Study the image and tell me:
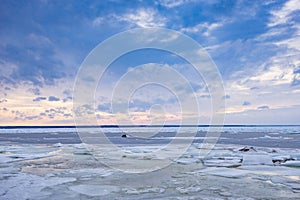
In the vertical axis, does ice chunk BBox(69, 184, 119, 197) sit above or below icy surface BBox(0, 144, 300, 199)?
below

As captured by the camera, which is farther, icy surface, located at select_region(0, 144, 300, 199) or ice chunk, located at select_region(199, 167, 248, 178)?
ice chunk, located at select_region(199, 167, 248, 178)

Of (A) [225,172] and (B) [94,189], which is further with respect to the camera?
(A) [225,172]

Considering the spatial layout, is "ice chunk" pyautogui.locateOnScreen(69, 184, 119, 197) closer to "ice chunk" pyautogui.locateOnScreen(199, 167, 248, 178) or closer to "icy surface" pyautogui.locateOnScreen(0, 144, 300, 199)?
"icy surface" pyautogui.locateOnScreen(0, 144, 300, 199)

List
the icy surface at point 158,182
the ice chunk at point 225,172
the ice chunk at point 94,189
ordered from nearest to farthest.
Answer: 1. the icy surface at point 158,182
2. the ice chunk at point 94,189
3. the ice chunk at point 225,172

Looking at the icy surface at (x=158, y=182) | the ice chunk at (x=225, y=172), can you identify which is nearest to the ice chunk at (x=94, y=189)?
the icy surface at (x=158, y=182)

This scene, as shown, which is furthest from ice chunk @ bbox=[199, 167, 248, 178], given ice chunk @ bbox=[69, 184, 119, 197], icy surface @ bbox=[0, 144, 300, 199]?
ice chunk @ bbox=[69, 184, 119, 197]

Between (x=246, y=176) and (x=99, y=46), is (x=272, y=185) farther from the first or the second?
(x=99, y=46)

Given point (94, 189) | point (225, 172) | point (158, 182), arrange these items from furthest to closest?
point (225, 172) → point (158, 182) → point (94, 189)

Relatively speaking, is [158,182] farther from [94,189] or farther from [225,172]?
[225,172]

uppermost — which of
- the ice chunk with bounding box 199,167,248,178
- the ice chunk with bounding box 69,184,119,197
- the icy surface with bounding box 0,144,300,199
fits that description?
the ice chunk with bounding box 199,167,248,178

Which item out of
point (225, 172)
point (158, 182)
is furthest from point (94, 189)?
point (225, 172)

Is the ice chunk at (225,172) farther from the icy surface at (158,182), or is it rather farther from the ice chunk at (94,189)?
the ice chunk at (94,189)

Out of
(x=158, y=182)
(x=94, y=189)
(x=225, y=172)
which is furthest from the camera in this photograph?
(x=225, y=172)

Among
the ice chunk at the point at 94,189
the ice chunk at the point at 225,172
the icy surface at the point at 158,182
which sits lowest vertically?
the ice chunk at the point at 94,189
